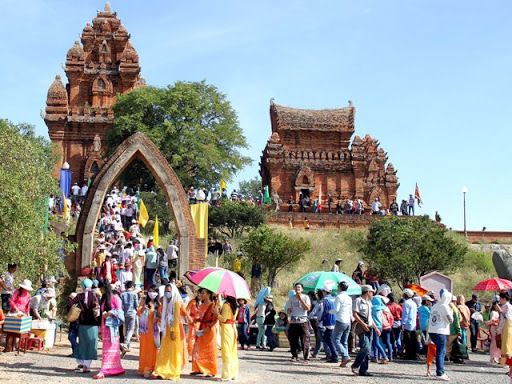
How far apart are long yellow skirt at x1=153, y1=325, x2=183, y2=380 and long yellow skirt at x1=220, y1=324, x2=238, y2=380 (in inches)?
26.6

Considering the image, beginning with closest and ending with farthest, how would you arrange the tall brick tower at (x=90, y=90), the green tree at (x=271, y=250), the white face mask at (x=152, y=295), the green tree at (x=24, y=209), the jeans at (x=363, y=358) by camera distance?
1. the jeans at (x=363, y=358)
2. the white face mask at (x=152, y=295)
3. the green tree at (x=24, y=209)
4. the green tree at (x=271, y=250)
5. the tall brick tower at (x=90, y=90)

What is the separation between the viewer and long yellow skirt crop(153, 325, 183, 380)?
36.4ft

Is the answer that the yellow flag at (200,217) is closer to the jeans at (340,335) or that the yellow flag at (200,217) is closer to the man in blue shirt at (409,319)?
the man in blue shirt at (409,319)

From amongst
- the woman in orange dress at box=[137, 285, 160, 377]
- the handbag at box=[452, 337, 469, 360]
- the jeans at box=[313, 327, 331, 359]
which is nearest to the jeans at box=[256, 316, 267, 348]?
the jeans at box=[313, 327, 331, 359]

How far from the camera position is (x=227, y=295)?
37.6 feet

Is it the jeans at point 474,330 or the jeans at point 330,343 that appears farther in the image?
the jeans at point 474,330

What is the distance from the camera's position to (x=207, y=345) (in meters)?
11.6

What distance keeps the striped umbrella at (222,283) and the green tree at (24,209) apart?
12.7 ft

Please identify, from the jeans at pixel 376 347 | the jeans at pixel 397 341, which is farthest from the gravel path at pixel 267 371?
the jeans at pixel 397 341

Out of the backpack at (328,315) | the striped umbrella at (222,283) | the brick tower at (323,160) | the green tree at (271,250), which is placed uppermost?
the brick tower at (323,160)

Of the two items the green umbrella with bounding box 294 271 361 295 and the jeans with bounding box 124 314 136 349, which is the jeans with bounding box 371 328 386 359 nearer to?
the green umbrella with bounding box 294 271 361 295

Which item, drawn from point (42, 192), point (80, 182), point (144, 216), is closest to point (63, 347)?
point (42, 192)

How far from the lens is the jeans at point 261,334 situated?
1644 cm

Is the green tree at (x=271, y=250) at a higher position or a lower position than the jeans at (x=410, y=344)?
higher
